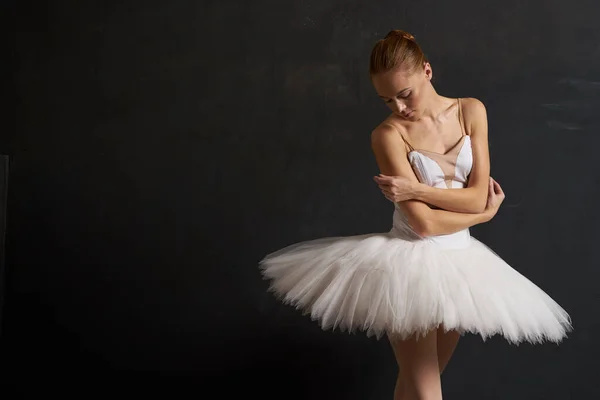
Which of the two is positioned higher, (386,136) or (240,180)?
(386,136)

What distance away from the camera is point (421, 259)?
6.80 feet

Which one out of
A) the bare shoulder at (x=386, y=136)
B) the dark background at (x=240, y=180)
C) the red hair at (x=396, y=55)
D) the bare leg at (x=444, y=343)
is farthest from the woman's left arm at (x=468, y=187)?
the dark background at (x=240, y=180)

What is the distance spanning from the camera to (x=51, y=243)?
3098 mm

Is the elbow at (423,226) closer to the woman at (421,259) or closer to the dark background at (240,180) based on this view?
the woman at (421,259)

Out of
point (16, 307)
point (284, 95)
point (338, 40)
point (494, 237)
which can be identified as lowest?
point (16, 307)

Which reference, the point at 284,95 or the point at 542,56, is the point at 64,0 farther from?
the point at 542,56

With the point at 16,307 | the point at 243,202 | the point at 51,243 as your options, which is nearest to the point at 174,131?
the point at 243,202

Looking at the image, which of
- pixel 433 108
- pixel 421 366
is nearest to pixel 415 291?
pixel 421 366

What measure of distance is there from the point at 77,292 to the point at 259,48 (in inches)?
49.2

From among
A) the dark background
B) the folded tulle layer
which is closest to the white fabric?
the folded tulle layer

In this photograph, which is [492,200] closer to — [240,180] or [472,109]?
[472,109]

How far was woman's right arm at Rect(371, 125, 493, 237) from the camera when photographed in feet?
6.84

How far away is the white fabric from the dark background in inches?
31.9

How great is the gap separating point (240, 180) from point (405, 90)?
114 cm
